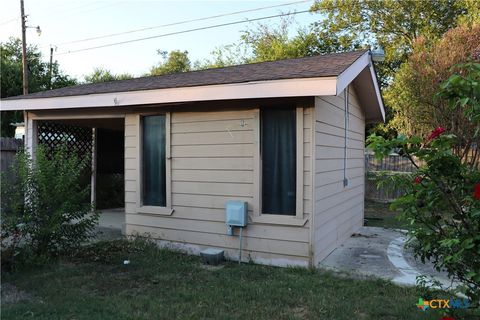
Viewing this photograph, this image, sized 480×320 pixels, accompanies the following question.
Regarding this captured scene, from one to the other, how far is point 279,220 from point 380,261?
1471 mm

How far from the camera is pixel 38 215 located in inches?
199

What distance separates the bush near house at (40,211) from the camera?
193 inches

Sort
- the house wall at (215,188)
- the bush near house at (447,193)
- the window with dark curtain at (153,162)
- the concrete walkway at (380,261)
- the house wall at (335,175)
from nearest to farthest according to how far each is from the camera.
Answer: the bush near house at (447,193), the concrete walkway at (380,261), the house wall at (215,188), the house wall at (335,175), the window with dark curtain at (153,162)

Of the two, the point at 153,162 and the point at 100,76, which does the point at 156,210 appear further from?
the point at 100,76

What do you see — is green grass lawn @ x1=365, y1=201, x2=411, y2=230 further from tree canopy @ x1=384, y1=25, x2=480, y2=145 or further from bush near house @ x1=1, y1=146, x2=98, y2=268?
bush near house @ x1=1, y1=146, x2=98, y2=268

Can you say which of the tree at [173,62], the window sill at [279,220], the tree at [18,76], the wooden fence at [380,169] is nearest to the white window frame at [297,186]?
the window sill at [279,220]

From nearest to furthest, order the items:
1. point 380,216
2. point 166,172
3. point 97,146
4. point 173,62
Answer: point 166,172 → point 97,146 → point 380,216 → point 173,62

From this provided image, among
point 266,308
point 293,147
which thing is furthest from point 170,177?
point 266,308

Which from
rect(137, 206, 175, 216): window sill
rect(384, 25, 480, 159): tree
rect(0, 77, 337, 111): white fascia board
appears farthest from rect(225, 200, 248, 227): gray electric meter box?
rect(384, 25, 480, 159): tree

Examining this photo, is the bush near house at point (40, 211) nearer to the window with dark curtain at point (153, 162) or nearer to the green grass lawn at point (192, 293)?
the green grass lawn at point (192, 293)

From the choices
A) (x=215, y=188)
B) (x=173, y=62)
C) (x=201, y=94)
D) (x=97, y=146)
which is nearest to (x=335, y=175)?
(x=215, y=188)

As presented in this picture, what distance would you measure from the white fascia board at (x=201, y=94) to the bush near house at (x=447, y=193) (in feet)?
7.24

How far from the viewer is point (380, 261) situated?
5.45m

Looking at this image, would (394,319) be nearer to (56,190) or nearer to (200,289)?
(200,289)
